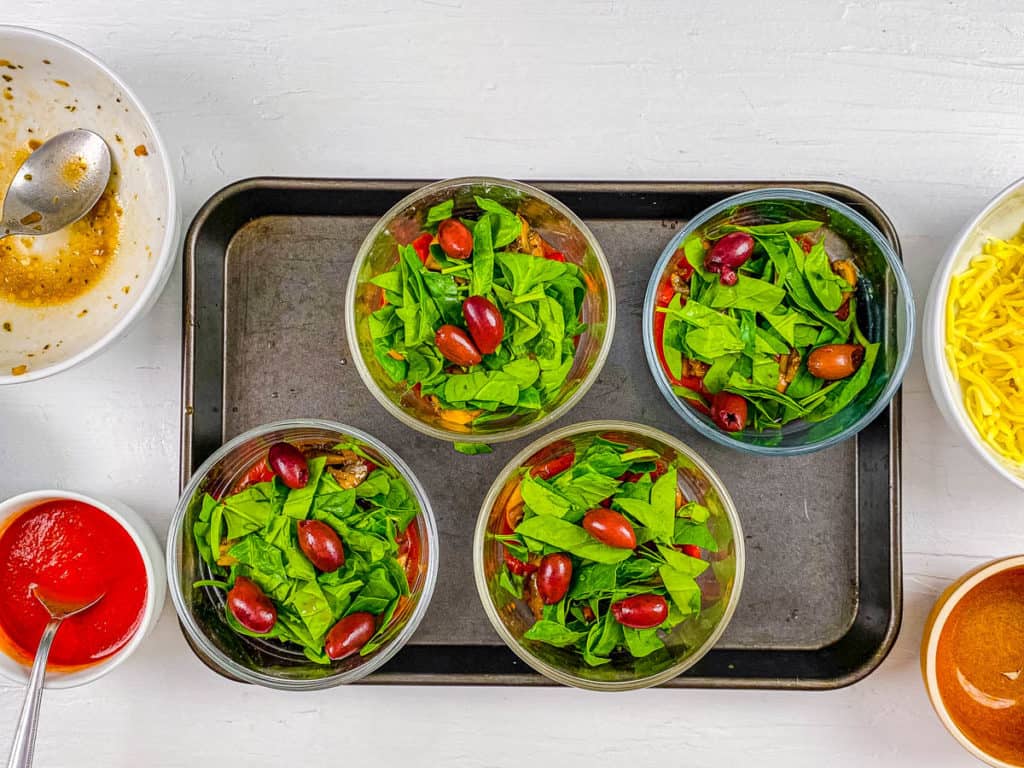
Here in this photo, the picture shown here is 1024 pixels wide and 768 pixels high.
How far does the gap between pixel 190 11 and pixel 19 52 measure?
12.5 inches

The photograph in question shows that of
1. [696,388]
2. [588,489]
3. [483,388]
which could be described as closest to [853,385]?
[696,388]

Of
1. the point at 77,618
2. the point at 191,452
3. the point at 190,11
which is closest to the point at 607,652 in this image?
the point at 191,452

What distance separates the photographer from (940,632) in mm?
1475

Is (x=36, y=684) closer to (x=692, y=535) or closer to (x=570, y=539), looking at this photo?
(x=570, y=539)

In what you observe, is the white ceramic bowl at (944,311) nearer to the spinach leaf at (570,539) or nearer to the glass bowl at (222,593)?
the spinach leaf at (570,539)

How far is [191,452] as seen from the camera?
1.47 metres

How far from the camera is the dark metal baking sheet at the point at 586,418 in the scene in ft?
4.89

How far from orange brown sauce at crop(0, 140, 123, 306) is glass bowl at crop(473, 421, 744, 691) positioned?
87 cm

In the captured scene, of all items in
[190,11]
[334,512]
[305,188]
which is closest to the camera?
[334,512]

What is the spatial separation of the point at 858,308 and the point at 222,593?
127 centimetres

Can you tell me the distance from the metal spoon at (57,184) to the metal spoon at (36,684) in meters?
0.67

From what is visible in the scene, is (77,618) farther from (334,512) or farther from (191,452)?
(334,512)

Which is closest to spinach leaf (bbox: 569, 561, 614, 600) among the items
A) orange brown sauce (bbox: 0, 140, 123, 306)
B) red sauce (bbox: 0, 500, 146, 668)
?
red sauce (bbox: 0, 500, 146, 668)

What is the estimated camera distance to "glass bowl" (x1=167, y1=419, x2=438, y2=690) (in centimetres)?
140
